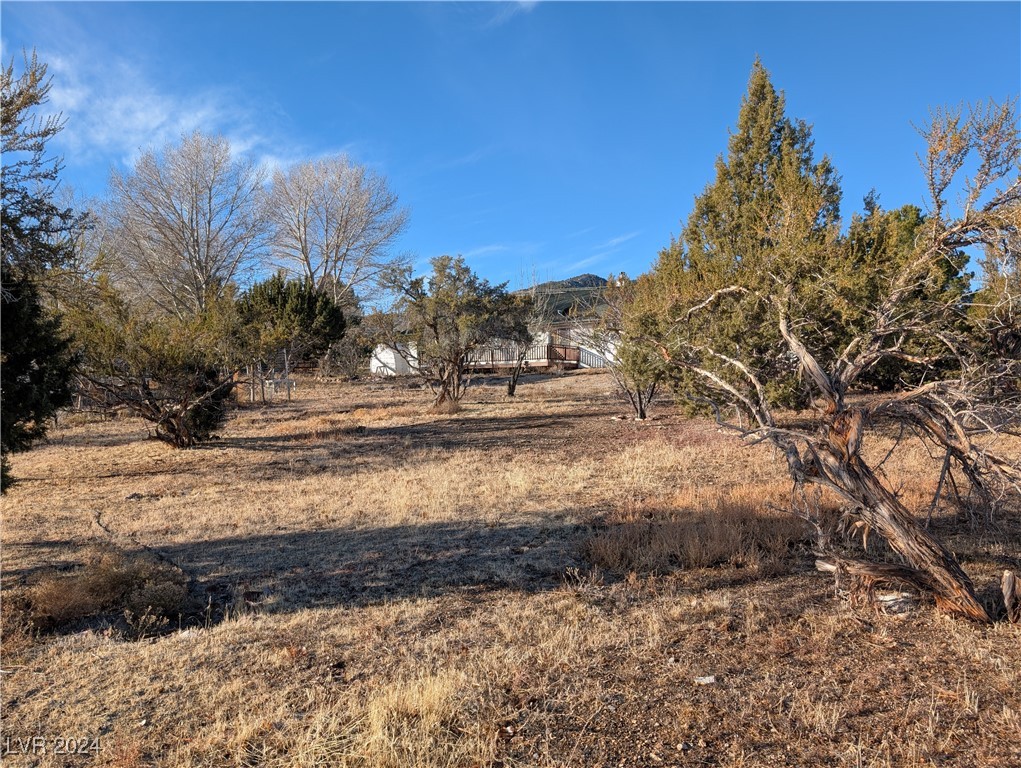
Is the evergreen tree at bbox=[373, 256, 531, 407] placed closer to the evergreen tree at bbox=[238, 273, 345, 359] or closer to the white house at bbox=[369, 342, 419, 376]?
the evergreen tree at bbox=[238, 273, 345, 359]

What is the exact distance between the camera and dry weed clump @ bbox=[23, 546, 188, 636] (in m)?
5.13

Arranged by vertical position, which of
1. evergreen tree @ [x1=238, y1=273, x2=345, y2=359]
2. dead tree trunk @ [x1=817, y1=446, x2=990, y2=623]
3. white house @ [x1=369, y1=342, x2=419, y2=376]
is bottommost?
dead tree trunk @ [x1=817, y1=446, x2=990, y2=623]

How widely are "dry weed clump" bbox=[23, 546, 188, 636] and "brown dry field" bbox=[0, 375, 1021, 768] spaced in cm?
5

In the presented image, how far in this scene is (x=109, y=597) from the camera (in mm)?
5500

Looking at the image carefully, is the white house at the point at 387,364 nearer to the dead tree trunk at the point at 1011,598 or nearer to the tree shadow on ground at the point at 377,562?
the tree shadow on ground at the point at 377,562

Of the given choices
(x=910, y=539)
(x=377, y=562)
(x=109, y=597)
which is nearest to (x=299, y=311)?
(x=377, y=562)

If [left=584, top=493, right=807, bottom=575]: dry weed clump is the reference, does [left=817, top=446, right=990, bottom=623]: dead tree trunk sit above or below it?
above

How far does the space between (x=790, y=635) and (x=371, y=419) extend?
1704 cm

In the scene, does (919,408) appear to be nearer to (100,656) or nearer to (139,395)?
(100,656)

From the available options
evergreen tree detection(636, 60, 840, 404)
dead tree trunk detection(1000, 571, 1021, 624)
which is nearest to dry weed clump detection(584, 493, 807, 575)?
dead tree trunk detection(1000, 571, 1021, 624)

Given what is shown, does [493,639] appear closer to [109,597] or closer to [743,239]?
[109,597]

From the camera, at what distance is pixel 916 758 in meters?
3.02

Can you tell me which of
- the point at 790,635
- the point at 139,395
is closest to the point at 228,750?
the point at 790,635

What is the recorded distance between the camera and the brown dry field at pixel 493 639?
10.7 feet
